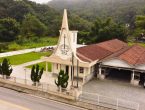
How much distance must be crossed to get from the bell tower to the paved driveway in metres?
4.64

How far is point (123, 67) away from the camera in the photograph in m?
29.5

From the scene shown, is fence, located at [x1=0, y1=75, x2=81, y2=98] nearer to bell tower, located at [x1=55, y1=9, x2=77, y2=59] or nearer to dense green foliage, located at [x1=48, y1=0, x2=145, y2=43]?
bell tower, located at [x1=55, y1=9, x2=77, y2=59]

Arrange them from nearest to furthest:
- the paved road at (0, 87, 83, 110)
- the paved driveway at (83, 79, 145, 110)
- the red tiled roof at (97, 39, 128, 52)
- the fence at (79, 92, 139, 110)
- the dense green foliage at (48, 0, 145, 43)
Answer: the paved road at (0, 87, 83, 110) < the fence at (79, 92, 139, 110) < the paved driveway at (83, 79, 145, 110) < the red tiled roof at (97, 39, 128, 52) < the dense green foliage at (48, 0, 145, 43)

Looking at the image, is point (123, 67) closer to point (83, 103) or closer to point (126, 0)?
point (83, 103)

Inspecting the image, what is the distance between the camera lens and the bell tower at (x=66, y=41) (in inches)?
1129

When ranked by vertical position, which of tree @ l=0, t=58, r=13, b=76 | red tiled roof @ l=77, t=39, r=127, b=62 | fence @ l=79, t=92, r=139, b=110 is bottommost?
fence @ l=79, t=92, r=139, b=110

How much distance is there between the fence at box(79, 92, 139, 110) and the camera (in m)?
22.4

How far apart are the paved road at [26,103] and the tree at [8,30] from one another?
1844 inches

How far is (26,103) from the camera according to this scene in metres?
22.7

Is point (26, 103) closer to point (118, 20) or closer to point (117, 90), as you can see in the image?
point (117, 90)

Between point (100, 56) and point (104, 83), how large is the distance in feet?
16.9

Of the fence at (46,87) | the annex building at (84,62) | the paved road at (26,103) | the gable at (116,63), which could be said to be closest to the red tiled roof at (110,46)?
the annex building at (84,62)

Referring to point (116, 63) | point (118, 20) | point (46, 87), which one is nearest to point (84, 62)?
point (116, 63)

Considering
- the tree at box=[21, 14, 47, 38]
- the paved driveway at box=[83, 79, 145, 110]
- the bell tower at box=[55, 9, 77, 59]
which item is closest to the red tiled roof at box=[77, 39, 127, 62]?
the bell tower at box=[55, 9, 77, 59]
